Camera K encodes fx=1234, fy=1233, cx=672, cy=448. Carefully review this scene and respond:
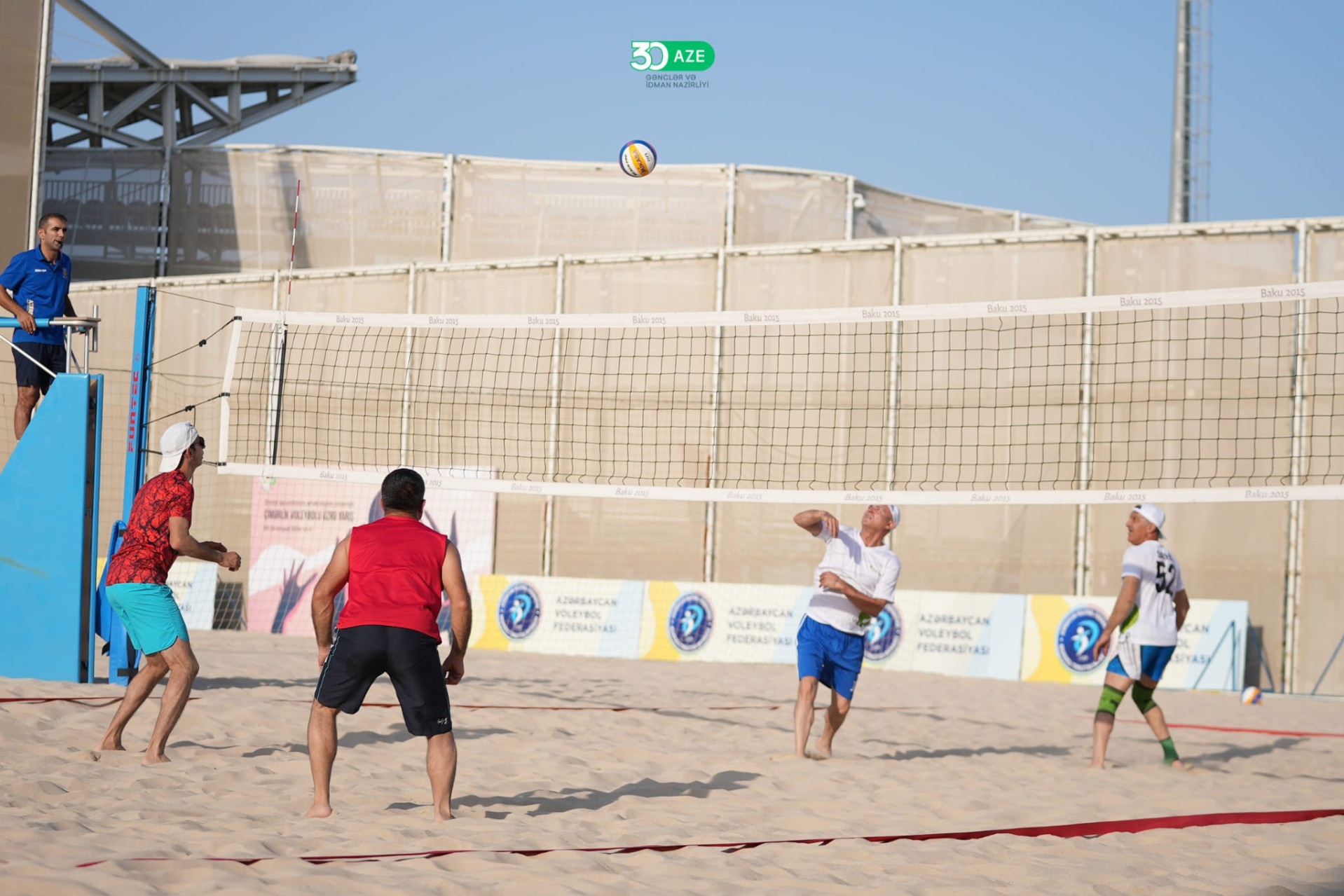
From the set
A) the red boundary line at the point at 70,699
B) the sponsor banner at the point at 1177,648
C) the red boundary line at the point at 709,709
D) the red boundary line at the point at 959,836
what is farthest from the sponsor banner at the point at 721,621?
the red boundary line at the point at 959,836

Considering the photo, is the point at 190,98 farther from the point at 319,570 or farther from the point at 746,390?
the point at 746,390

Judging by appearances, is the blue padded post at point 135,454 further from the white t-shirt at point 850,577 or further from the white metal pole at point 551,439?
the white metal pole at point 551,439

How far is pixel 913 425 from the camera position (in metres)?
14.2

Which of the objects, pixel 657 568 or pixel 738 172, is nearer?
pixel 657 568

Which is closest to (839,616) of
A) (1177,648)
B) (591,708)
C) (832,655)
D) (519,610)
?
(832,655)

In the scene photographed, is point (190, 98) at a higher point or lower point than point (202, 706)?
higher

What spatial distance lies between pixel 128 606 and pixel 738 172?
13470 mm

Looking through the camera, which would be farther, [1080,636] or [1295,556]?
[1295,556]

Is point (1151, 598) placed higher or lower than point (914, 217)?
lower

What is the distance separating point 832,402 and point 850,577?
7.92m

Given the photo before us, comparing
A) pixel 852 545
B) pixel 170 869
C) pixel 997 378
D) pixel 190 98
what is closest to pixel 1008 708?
pixel 852 545

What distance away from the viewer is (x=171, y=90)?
19906mm

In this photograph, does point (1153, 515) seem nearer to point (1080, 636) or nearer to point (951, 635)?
point (1080, 636)

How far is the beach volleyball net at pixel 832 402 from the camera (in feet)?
42.9
